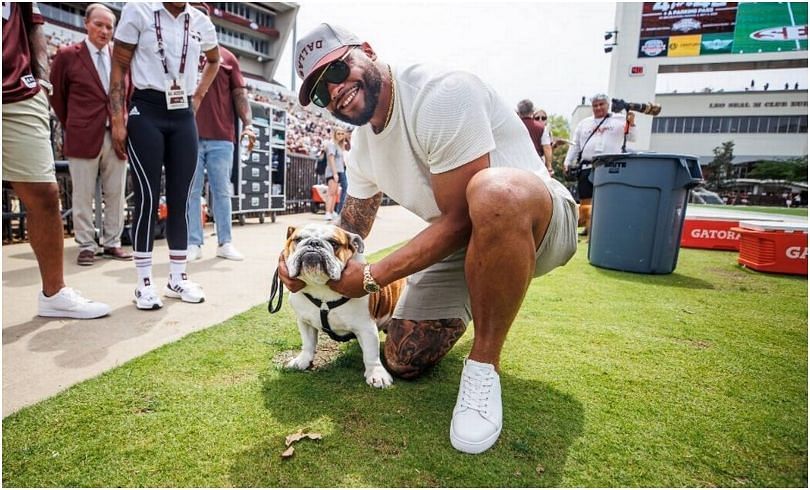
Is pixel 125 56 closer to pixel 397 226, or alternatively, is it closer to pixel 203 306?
pixel 203 306

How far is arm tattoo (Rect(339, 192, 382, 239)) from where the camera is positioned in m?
2.18

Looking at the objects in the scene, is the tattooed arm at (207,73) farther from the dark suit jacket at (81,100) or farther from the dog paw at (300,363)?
the dog paw at (300,363)

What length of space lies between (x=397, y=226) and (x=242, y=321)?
19.0 ft

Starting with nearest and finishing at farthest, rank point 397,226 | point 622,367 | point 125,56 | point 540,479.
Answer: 1. point 540,479
2. point 622,367
3. point 125,56
4. point 397,226

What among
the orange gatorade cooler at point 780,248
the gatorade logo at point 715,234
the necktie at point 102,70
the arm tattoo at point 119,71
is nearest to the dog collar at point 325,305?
the arm tattoo at point 119,71

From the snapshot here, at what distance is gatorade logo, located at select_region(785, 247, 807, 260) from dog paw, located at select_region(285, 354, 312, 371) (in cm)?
489

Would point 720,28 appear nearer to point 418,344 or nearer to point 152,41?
point 152,41

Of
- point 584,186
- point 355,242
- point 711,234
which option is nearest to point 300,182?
point 584,186

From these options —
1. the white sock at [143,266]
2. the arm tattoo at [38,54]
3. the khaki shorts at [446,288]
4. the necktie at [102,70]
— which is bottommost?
the white sock at [143,266]

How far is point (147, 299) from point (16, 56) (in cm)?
145

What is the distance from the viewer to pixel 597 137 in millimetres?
6336

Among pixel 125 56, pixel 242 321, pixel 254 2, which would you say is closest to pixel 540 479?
pixel 242 321

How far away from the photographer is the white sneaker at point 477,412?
1.40 meters

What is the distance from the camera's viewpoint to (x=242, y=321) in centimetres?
261
